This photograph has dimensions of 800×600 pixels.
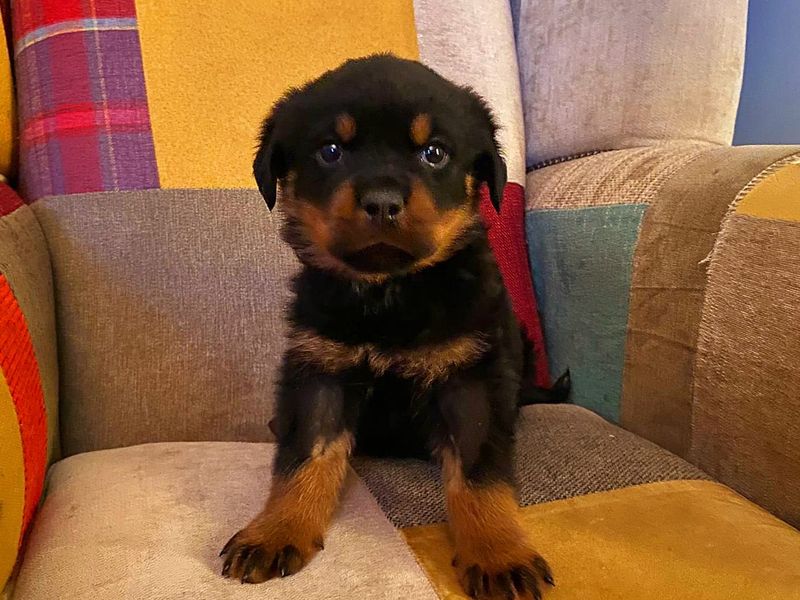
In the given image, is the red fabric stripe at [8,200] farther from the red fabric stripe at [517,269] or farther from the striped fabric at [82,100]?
the red fabric stripe at [517,269]

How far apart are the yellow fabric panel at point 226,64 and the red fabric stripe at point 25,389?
2.04 feet

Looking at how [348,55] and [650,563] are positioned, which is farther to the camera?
[348,55]

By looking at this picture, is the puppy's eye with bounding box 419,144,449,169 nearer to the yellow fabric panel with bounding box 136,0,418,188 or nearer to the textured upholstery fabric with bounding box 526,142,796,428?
the textured upholstery fabric with bounding box 526,142,796,428

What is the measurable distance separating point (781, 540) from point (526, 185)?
4.26 feet

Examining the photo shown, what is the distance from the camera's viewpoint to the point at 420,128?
4.36 feet

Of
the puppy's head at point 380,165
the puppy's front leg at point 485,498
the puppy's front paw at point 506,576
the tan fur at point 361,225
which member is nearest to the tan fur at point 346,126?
the puppy's head at point 380,165

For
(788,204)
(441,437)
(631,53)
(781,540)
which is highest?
(631,53)

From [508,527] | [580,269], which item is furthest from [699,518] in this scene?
[580,269]

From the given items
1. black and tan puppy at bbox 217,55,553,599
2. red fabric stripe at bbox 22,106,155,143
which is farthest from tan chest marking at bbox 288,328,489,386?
red fabric stripe at bbox 22,106,155,143

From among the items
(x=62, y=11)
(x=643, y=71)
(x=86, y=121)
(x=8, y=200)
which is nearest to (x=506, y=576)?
(x=8, y=200)

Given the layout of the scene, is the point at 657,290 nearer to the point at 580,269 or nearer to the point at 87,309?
the point at 580,269

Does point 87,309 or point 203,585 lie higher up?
point 87,309

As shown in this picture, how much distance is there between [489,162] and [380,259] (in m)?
0.35

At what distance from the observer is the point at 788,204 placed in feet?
4.75
